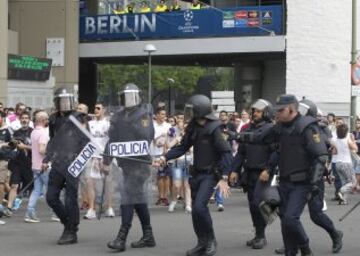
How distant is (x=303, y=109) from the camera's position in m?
8.92

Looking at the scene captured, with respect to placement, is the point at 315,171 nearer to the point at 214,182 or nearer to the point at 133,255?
the point at 214,182

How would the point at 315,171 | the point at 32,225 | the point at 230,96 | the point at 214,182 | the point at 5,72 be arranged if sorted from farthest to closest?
the point at 230,96 → the point at 5,72 → the point at 32,225 → the point at 214,182 → the point at 315,171

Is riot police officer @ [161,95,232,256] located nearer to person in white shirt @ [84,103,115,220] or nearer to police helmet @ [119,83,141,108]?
police helmet @ [119,83,141,108]

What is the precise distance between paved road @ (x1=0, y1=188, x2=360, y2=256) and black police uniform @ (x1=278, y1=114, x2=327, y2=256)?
1284mm

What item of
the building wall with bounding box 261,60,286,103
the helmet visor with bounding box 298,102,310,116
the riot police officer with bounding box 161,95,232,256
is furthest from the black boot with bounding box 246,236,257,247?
the building wall with bounding box 261,60,286,103

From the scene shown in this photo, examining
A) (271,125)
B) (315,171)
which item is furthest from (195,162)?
(315,171)

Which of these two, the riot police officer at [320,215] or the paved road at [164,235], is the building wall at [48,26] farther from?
the riot police officer at [320,215]

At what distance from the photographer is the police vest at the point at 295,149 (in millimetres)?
8352

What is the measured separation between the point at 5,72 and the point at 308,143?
1842 centimetres

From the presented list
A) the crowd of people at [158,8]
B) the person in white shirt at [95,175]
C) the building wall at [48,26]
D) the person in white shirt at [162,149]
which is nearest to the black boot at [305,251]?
the person in white shirt at [95,175]

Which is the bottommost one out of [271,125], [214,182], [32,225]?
[32,225]

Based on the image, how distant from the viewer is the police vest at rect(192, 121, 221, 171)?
365 inches

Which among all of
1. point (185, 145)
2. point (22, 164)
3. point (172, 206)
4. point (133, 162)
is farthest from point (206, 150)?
point (22, 164)

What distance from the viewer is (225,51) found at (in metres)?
29.5
